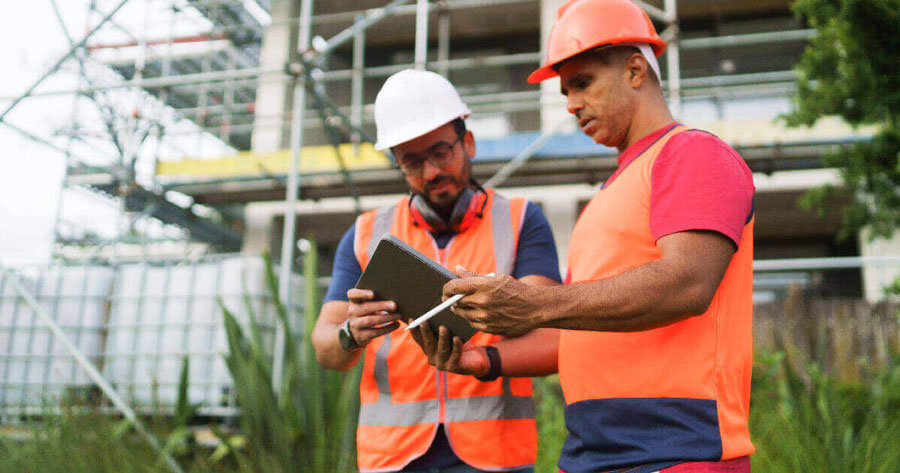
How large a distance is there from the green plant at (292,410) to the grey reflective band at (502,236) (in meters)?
1.28

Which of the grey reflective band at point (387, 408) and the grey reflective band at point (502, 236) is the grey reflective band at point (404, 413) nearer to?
the grey reflective band at point (387, 408)

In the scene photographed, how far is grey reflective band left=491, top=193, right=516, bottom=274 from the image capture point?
1.93m

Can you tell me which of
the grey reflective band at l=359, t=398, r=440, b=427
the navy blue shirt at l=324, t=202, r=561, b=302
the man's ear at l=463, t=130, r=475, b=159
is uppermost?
the man's ear at l=463, t=130, r=475, b=159

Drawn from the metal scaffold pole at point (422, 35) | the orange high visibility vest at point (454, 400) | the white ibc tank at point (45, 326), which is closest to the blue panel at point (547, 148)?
the metal scaffold pole at point (422, 35)

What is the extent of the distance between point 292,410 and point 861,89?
3.43 metres

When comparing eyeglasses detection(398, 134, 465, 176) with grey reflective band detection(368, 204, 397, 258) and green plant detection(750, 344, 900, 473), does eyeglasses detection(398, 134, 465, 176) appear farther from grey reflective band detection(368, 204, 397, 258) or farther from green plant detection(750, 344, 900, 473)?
green plant detection(750, 344, 900, 473)

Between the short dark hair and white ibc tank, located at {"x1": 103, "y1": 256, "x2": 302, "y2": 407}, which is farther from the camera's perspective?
white ibc tank, located at {"x1": 103, "y1": 256, "x2": 302, "y2": 407}

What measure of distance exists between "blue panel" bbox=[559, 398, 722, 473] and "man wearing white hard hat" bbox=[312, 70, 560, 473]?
1.41ft

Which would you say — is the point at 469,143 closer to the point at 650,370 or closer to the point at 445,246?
the point at 445,246

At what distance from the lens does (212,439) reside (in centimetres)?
404

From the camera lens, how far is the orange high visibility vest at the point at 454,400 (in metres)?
1.80

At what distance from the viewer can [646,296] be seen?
1162 millimetres

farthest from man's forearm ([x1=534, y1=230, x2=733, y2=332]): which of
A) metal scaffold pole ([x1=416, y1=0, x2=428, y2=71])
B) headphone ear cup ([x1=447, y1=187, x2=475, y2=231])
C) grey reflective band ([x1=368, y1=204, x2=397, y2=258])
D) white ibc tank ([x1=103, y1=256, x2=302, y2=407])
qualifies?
metal scaffold pole ([x1=416, y1=0, x2=428, y2=71])

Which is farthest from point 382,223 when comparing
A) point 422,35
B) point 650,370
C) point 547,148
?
point 547,148
